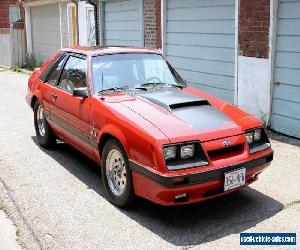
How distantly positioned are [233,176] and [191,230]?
66 centimetres

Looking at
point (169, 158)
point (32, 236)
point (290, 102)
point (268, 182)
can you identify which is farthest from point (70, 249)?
point (290, 102)

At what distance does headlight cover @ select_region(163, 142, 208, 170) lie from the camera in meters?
4.29

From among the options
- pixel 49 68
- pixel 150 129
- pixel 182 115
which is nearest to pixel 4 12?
pixel 49 68

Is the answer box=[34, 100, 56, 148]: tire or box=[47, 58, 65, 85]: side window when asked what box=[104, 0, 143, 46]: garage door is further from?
box=[47, 58, 65, 85]: side window

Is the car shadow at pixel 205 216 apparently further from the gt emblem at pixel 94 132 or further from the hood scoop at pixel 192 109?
the hood scoop at pixel 192 109

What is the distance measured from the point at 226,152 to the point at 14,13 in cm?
1827

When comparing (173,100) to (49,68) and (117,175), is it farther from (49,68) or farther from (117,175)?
(49,68)

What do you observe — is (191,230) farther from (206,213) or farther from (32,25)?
(32,25)

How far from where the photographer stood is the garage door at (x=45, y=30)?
17.9 metres

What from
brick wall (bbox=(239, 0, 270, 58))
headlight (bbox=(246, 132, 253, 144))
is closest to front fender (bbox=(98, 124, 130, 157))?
headlight (bbox=(246, 132, 253, 144))

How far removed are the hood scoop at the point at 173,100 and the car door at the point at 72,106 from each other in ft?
2.69

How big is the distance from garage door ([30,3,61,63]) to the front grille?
46.2 ft

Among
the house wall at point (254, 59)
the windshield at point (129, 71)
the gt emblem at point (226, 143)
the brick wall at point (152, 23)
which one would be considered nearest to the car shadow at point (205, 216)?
the gt emblem at point (226, 143)

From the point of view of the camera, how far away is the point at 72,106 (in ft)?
19.4
